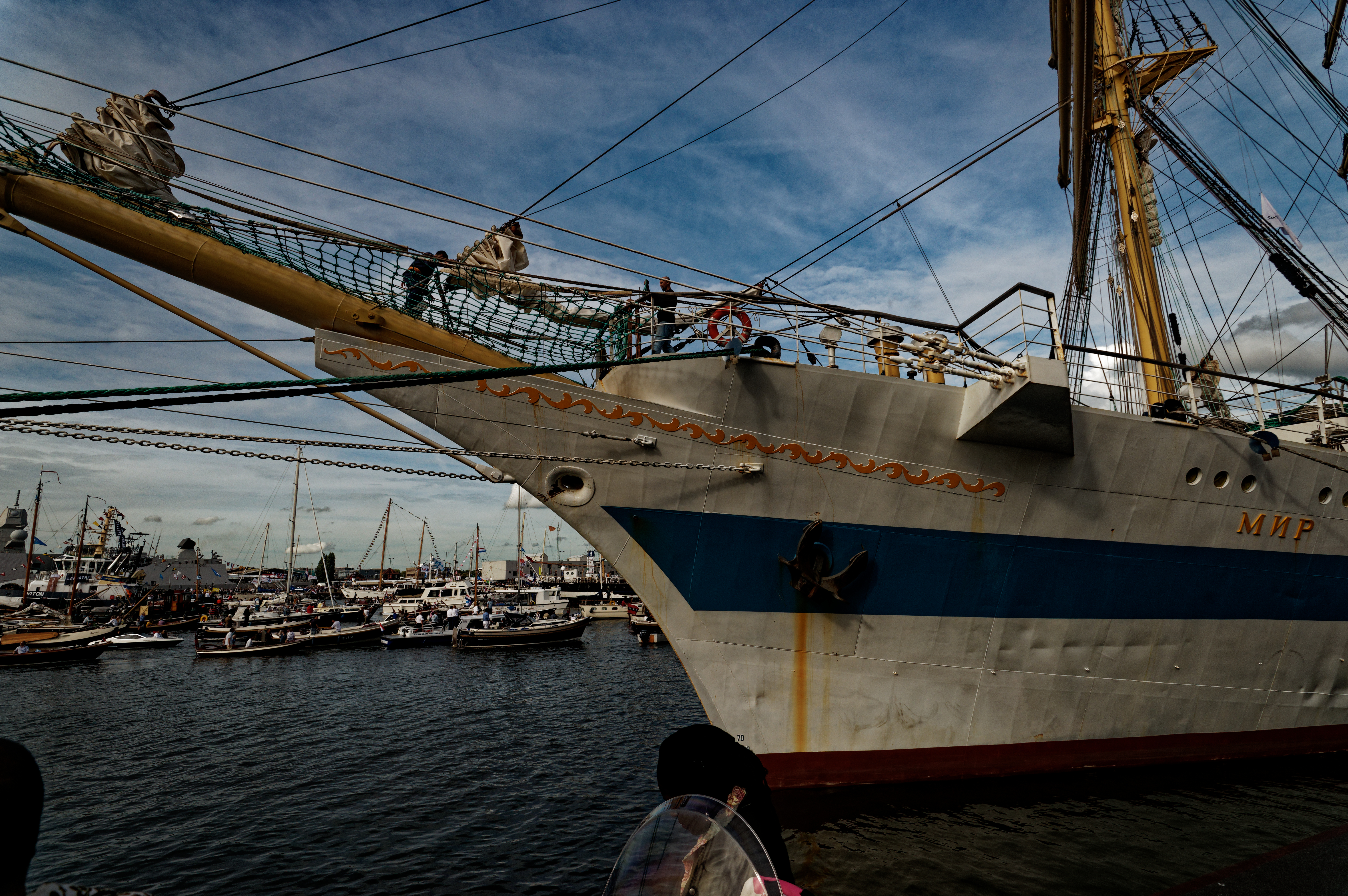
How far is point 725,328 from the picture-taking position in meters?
7.44

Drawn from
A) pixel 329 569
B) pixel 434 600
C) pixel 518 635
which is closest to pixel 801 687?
pixel 518 635

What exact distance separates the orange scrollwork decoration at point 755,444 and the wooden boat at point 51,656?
112 feet

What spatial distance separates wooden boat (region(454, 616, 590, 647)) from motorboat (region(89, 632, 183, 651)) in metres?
16.4

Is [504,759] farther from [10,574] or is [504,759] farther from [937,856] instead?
[10,574]

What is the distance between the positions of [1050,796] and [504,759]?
976cm

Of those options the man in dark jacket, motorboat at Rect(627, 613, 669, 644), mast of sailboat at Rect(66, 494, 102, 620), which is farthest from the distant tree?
the man in dark jacket

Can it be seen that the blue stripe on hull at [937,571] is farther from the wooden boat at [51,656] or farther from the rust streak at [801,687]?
the wooden boat at [51,656]

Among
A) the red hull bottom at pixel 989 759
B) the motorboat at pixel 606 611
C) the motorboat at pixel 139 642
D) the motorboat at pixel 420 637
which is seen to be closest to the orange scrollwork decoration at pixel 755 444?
the red hull bottom at pixel 989 759

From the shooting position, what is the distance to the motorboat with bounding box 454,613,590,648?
31.3m

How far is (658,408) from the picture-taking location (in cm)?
712

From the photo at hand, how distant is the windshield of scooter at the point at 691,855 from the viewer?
236 cm

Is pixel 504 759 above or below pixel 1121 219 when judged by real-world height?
below

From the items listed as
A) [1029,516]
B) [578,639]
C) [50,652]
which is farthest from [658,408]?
[50,652]

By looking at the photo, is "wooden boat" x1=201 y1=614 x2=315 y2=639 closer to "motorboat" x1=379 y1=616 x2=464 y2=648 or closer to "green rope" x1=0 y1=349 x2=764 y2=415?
"motorboat" x1=379 y1=616 x2=464 y2=648
